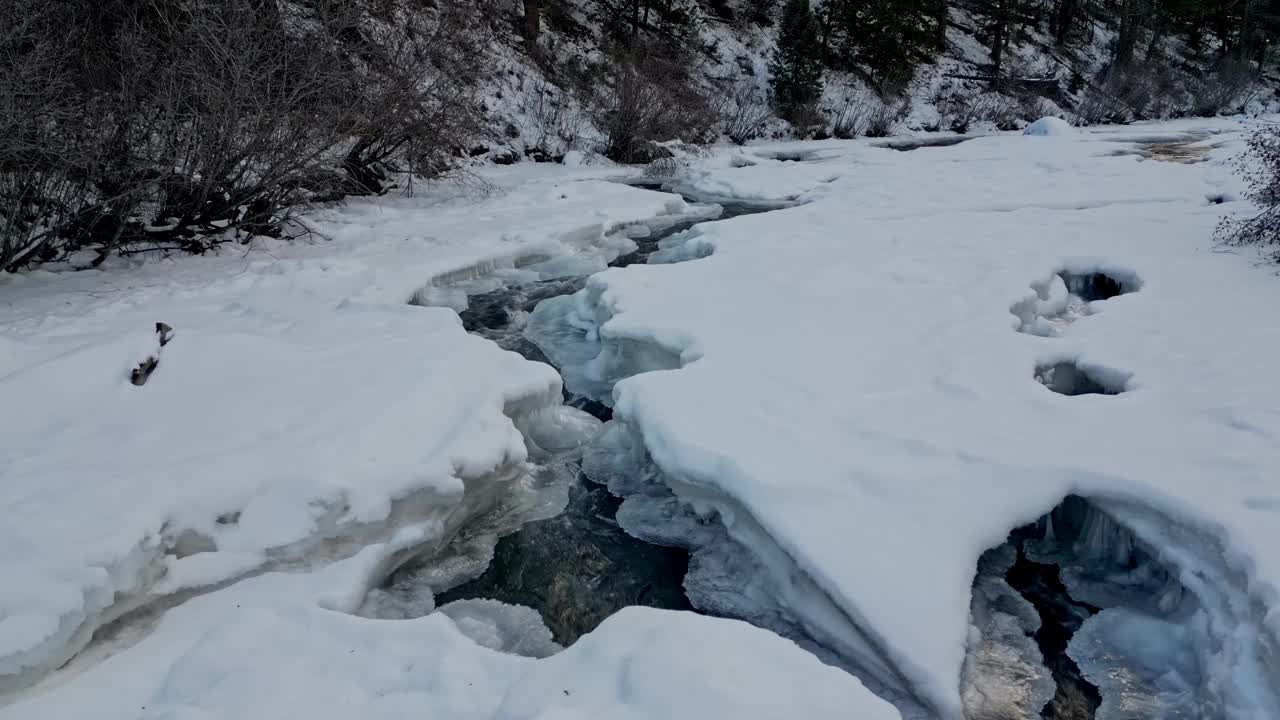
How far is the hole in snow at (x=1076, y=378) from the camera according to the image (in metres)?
4.26

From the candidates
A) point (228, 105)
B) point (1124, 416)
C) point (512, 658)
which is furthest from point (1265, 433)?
point (228, 105)

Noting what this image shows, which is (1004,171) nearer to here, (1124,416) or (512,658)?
(1124,416)

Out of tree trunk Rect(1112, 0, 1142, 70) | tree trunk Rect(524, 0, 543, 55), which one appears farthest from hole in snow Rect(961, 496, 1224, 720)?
tree trunk Rect(1112, 0, 1142, 70)

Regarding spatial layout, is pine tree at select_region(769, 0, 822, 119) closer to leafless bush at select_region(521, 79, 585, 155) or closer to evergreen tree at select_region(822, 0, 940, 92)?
evergreen tree at select_region(822, 0, 940, 92)

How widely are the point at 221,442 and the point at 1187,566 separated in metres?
3.89

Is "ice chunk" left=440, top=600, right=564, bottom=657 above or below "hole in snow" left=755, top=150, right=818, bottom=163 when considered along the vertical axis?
above

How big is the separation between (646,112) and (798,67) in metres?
7.78

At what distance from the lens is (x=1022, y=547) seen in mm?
3369

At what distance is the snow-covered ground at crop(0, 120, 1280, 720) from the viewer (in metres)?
2.27

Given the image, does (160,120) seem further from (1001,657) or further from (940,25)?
(940,25)

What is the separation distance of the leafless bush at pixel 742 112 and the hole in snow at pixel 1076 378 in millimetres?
13588

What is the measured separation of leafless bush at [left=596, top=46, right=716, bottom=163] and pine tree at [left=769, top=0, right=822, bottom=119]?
405 centimetres

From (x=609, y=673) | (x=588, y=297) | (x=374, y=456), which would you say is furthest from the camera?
(x=588, y=297)

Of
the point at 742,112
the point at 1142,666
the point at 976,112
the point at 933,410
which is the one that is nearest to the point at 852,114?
the point at 976,112
